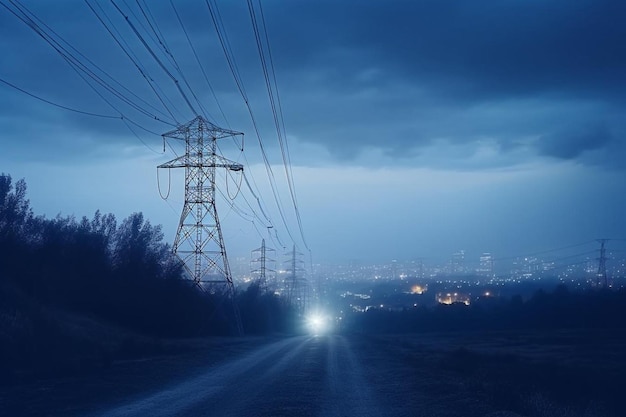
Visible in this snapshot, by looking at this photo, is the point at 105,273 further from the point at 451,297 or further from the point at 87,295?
the point at 451,297

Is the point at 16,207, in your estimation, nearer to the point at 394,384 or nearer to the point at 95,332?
the point at 95,332

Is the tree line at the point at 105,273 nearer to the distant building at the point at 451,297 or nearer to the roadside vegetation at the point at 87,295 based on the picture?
the roadside vegetation at the point at 87,295

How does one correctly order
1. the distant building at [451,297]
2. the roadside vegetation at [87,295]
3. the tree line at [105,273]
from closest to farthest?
the roadside vegetation at [87,295] → the tree line at [105,273] → the distant building at [451,297]

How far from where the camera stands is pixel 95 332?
126ft

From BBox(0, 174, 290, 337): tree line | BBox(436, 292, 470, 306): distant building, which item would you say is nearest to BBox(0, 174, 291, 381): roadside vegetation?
BBox(0, 174, 290, 337): tree line

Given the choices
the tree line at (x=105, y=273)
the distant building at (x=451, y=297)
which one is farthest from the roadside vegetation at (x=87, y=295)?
the distant building at (x=451, y=297)

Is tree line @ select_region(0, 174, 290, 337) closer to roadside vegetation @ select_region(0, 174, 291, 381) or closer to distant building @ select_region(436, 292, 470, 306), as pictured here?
roadside vegetation @ select_region(0, 174, 291, 381)

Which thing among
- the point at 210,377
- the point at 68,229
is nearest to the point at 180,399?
the point at 210,377

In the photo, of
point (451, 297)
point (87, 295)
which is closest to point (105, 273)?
point (87, 295)

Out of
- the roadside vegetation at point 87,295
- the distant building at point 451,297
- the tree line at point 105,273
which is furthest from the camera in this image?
the distant building at point 451,297

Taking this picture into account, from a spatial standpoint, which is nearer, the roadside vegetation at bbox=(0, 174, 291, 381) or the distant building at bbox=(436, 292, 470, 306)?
the roadside vegetation at bbox=(0, 174, 291, 381)

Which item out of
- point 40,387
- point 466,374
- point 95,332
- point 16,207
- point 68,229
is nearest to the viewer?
point 40,387

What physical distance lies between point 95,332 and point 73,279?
34.1ft

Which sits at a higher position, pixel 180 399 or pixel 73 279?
pixel 73 279
